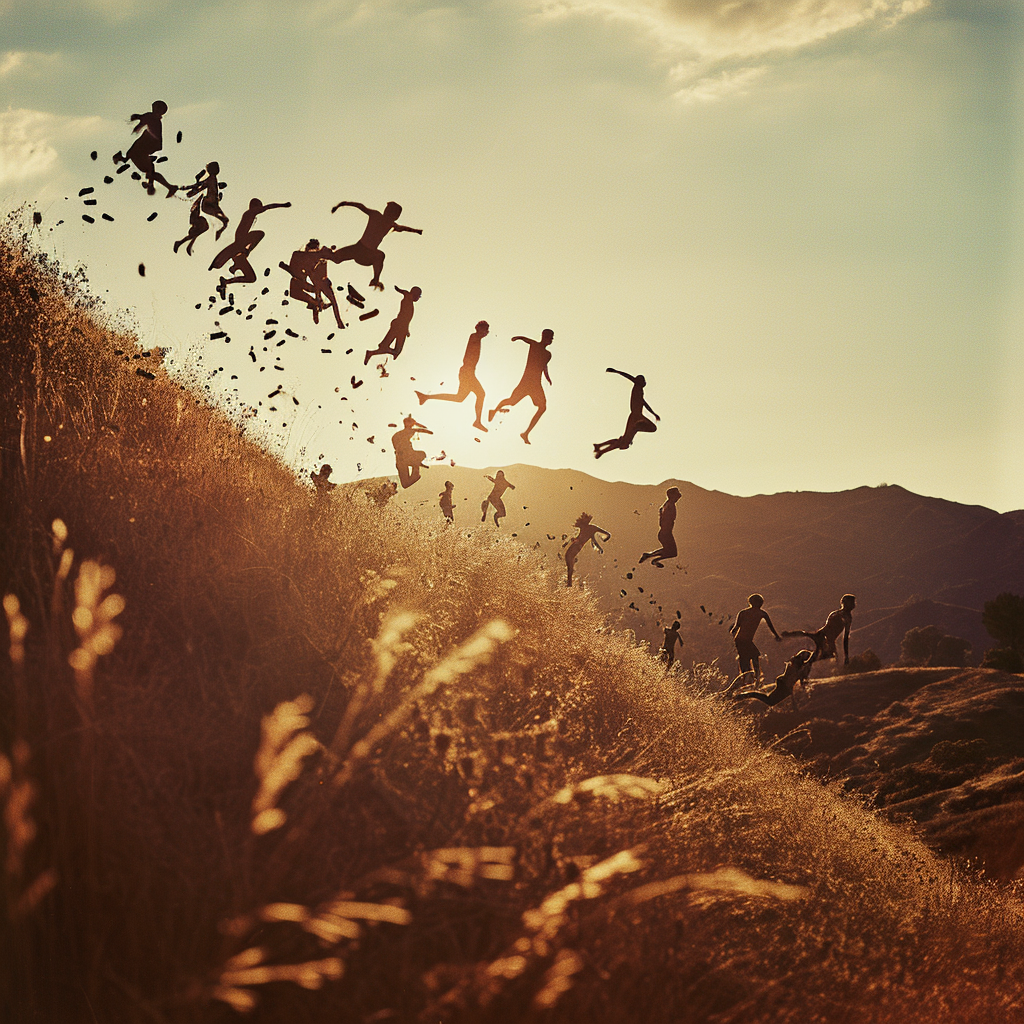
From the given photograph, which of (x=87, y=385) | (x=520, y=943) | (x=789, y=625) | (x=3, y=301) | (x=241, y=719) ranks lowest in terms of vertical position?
(x=789, y=625)

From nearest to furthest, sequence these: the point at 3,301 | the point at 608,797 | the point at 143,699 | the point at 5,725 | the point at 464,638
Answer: the point at 5,725
the point at 143,699
the point at 608,797
the point at 464,638
the point at 3,301

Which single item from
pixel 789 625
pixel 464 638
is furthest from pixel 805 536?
pixel 464 638

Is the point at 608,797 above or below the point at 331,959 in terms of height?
above

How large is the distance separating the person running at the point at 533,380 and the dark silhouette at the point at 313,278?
88.1 inches

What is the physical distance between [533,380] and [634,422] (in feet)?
4.91

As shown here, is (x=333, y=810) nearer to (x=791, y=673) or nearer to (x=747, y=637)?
(x=747, y=637)

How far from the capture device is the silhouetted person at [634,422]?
33.4ft

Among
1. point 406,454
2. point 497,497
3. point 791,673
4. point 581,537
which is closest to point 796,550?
point 791,673

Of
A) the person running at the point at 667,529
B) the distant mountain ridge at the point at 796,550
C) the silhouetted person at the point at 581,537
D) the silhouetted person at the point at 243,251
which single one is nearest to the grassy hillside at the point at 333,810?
the silhouetted person at the point at 243,251

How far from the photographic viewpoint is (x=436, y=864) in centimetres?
423

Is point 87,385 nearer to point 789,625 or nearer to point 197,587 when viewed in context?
point 197,587

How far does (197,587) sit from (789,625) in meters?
94.5

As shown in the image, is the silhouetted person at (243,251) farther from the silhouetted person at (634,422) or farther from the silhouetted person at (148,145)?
the silhouetted person at (634,422)

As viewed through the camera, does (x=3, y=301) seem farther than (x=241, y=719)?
Yes
